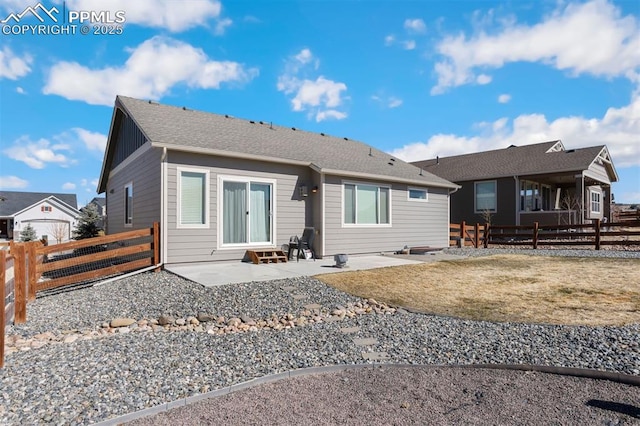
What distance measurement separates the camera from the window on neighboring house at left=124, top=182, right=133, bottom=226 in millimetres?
11172

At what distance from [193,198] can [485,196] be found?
16218 mm

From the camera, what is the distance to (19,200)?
127 feet

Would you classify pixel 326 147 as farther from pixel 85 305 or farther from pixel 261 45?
pixel 85 305

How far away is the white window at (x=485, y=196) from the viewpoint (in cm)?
1886

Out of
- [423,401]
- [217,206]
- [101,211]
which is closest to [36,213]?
[101,211]

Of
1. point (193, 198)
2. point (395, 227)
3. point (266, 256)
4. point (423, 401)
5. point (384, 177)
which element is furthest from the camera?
point (395, 227)

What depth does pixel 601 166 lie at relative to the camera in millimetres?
19250

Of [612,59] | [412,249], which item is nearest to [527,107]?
[612,59]

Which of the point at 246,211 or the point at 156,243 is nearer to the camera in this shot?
the point at 156,243

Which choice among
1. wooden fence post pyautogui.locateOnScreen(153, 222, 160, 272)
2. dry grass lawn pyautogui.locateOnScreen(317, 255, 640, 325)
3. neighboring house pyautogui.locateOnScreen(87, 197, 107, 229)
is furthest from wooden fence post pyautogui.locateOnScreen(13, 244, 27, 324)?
neighboring house pyautogui.locateOnScreen(87, 197, 107, 229)

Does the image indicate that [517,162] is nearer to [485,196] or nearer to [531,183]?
[531,183]

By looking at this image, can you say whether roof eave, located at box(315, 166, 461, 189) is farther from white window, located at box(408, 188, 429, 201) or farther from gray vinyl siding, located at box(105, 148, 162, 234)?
gray vinyl siding, located at box(105, 148, 162, 234)

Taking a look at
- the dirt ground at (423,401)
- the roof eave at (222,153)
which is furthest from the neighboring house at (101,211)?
the dirt ground at (423,401)

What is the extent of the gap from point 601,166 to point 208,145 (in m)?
21.2
